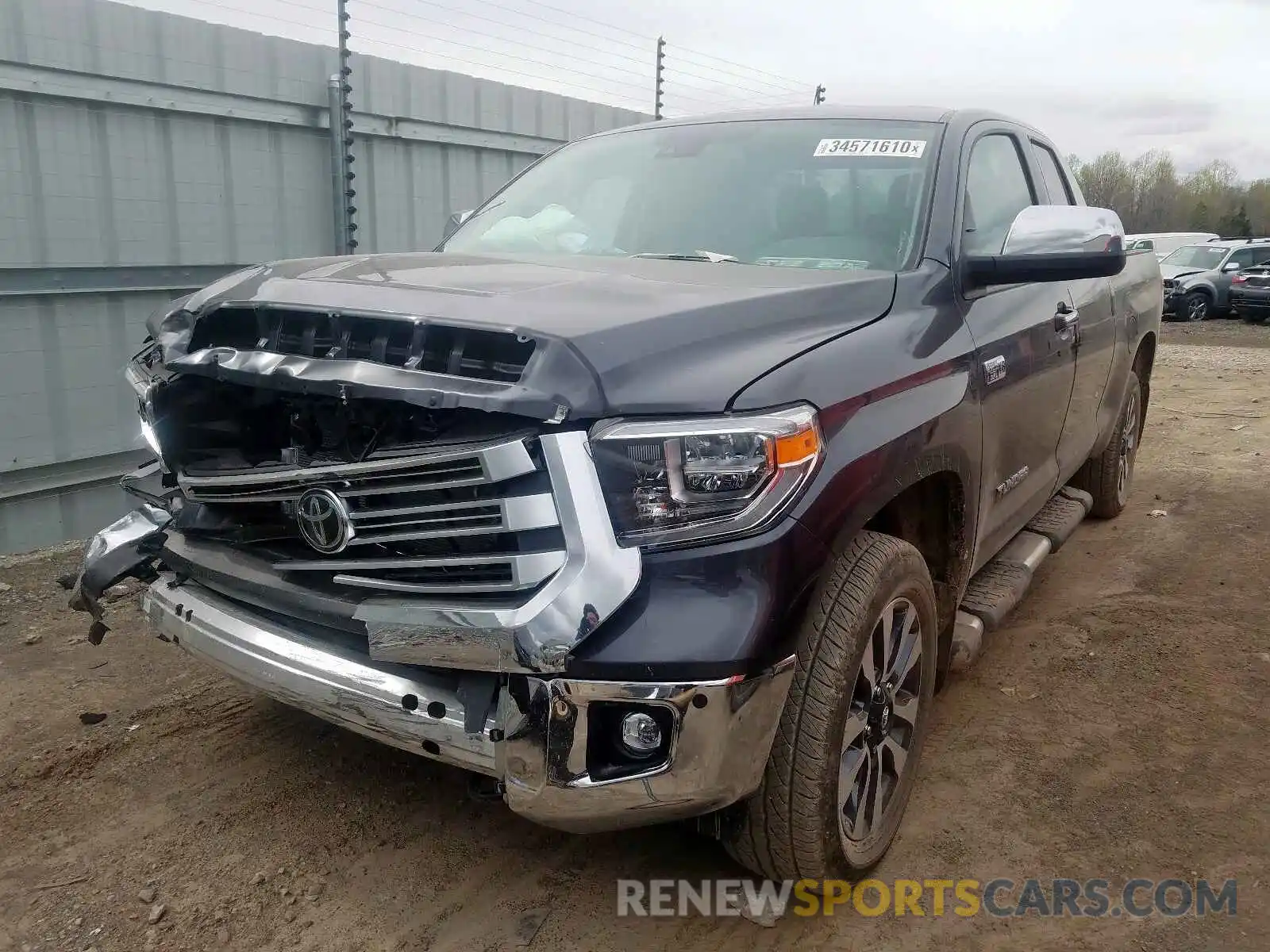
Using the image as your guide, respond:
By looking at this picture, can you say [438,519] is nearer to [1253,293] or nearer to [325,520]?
[325,520]

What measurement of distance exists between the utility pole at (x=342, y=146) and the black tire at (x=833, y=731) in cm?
472

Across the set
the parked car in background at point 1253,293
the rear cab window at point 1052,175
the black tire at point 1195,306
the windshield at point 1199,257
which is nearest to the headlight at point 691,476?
the rear cab window at point 1052,175

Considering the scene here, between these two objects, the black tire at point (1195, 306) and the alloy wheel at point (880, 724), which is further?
the black tire at point (1195, 306)

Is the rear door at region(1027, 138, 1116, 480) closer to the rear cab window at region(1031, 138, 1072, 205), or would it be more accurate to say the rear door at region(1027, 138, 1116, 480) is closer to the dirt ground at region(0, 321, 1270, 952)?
the rear cab window at region(1031, 138, 1072, 205)

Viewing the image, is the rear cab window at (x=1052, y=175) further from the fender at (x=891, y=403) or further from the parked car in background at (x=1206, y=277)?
the parked car in background at (x=1206, y=277)

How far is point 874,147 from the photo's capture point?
330cm

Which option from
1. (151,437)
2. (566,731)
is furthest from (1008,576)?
(151,437)

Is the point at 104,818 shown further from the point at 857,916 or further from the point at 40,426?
the point at 40,426

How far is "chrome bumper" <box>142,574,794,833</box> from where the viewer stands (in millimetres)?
1955

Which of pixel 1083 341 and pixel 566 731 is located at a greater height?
pixel 1083 341

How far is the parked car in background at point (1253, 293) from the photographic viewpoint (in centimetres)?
2036

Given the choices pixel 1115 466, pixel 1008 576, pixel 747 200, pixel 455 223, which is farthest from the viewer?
pixel 1115 466

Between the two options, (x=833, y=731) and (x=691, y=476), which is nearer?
(x=691, y=476)

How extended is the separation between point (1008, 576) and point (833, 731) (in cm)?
185
